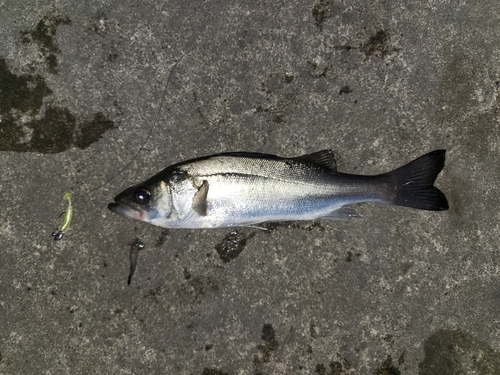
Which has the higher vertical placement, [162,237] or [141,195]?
[141,195]

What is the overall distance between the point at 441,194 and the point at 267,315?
1906 millimetres

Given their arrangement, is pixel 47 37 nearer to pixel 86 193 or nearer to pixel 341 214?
pixel 86 193

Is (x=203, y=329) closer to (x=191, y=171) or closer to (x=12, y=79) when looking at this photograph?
(x=191, y=171)

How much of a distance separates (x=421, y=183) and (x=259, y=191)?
4.73 feet

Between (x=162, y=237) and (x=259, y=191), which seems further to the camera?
(x=162, y=237)

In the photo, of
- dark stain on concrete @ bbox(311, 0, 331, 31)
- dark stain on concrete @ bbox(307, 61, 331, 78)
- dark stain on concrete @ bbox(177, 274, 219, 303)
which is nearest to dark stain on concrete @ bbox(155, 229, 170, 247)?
dark stain on concrete @ bbox(177, 274, 219, 303)

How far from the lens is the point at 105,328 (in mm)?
3070

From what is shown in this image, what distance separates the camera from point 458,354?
3.17 m

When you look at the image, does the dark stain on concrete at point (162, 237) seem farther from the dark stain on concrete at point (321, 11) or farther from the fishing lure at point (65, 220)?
the dark stain on concrete at point (321, 11)

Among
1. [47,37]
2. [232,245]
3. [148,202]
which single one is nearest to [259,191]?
[232,245]

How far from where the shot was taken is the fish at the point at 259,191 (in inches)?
108

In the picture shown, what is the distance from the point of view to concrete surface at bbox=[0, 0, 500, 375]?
3.06 metres

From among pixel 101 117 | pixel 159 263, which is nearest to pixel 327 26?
pixel 101 117

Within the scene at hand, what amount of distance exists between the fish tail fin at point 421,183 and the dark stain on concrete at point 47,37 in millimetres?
3225
